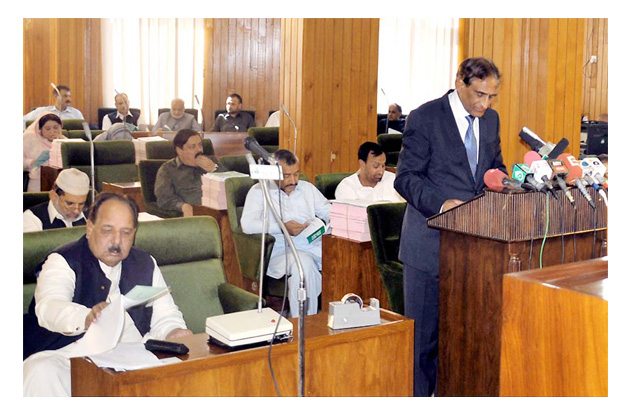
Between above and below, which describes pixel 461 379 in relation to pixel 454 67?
below

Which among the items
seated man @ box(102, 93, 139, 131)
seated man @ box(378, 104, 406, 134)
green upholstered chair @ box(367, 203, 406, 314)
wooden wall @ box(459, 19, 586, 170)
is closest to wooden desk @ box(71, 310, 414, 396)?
green upholstered chair @ box(367, 203, 406, 314)

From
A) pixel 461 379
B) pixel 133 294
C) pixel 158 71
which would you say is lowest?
pixel 461 379

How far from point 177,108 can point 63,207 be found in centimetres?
668

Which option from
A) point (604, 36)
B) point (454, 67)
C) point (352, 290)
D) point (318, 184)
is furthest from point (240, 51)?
point (352, 290)

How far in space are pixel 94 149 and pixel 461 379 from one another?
439cm

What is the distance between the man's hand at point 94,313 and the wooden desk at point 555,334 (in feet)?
4.20

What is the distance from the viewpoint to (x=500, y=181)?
254 centimetres

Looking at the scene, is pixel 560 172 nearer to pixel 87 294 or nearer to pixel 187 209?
pixel 87 294

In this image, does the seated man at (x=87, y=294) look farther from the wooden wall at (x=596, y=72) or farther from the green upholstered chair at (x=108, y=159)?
the wooden wall at (x=596, y=72)

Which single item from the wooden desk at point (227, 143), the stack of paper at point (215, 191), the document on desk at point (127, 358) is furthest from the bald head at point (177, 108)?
the document on desk at point (127, 358)

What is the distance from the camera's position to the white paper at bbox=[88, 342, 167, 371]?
6.52ft

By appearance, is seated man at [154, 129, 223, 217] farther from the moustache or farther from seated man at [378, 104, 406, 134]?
seated man at [378, 104, 406, 134]

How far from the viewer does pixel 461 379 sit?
2684 millimetres
